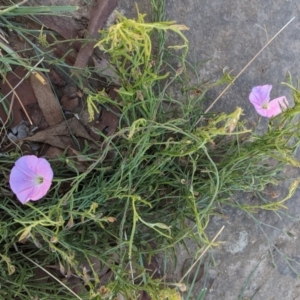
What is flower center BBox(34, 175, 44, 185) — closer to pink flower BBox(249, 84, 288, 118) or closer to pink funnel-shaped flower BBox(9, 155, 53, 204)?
pink funnel-shaped flower BBox(9, 155, 53, 204)

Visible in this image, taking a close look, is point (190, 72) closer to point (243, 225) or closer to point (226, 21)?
point (226, 21)

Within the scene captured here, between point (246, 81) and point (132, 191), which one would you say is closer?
point (132, 191)

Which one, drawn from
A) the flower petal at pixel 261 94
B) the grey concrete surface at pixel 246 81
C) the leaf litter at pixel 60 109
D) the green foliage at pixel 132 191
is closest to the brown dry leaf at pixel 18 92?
the leaf litter at pixel 60 109

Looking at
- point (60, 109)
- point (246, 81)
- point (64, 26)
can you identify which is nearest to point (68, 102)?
point (60, 109)

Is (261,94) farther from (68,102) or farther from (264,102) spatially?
(68,102)

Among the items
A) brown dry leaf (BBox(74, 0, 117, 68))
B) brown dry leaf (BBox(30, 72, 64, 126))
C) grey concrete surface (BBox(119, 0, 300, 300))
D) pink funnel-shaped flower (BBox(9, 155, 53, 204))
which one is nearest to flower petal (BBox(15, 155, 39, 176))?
pink funnel-shaped flower (BBox(9, 155, 53, 204))

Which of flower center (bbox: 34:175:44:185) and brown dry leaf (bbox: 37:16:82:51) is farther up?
brown dry leaf (bbox: 37:16:82:51)

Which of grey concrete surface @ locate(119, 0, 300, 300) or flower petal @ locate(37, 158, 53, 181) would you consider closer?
flower petal @ locate(37, 158, 53, 181)
